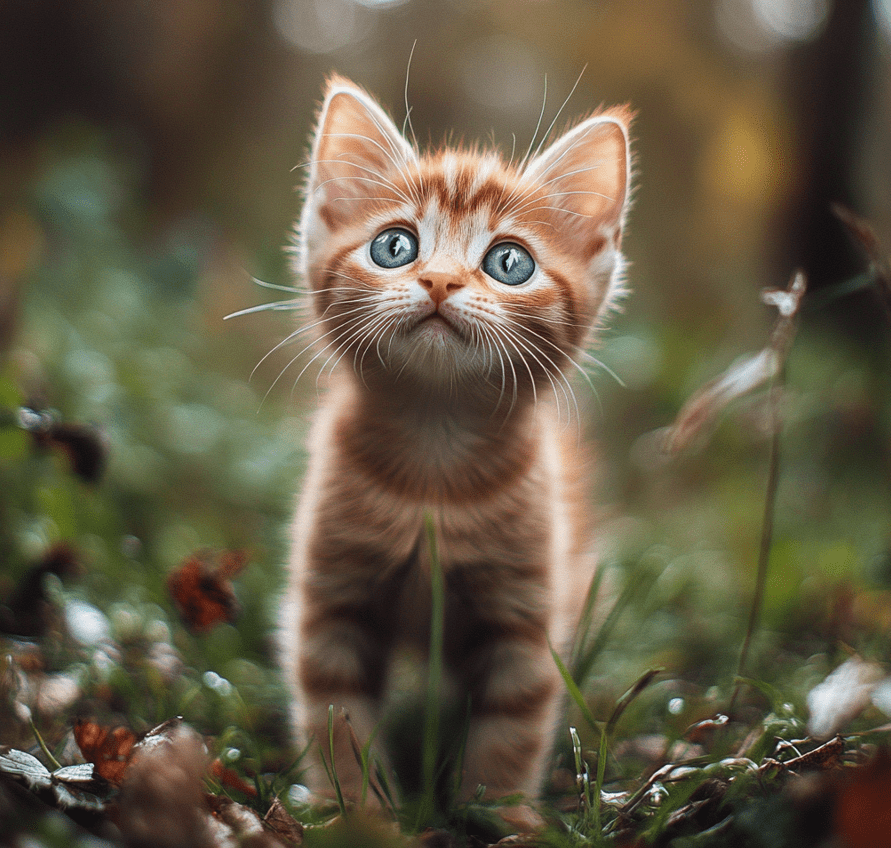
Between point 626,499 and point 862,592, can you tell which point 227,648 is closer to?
point 862,592

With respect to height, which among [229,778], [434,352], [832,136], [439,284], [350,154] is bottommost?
[229,778]

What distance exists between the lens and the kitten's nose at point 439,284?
3.18 feet

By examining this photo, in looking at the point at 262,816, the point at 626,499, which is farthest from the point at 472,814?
the point at 626,499

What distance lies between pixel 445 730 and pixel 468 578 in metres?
0.32

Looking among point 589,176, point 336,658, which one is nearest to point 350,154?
point 589,176

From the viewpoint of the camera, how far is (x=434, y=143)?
1326 millimetres

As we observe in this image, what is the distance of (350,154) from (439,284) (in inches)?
15.9

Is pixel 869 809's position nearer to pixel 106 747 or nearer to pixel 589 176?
pixel 106 747

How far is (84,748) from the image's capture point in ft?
2.77

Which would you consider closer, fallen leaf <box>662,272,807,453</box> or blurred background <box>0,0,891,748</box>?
fallen leaf <box>662,272,807,453</box>

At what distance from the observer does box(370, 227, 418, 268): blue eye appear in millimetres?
1092

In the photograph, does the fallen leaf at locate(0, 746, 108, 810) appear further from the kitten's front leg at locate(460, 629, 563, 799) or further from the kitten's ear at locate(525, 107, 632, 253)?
the kitten's ear at locate(525, 107, 632, 253)

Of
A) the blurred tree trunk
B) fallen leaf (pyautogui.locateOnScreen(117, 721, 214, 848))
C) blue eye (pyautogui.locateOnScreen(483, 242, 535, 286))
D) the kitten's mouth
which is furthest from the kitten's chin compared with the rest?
the blurred tree trunk

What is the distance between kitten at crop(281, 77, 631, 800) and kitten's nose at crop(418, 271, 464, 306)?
0.07 m
